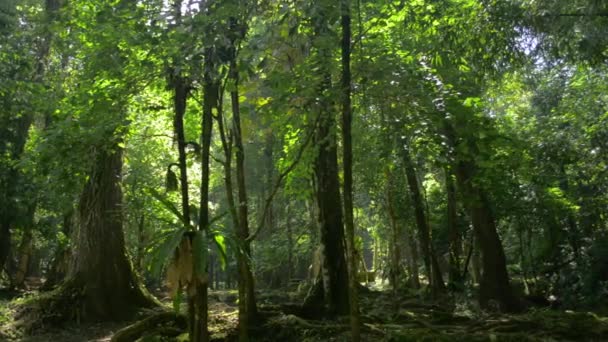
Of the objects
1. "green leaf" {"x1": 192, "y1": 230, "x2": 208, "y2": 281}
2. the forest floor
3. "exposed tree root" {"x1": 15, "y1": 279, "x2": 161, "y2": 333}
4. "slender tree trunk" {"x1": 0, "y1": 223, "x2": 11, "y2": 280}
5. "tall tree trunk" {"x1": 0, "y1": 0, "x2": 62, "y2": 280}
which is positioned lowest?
the forest floor

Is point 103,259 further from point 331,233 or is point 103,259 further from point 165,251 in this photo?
point 165,251

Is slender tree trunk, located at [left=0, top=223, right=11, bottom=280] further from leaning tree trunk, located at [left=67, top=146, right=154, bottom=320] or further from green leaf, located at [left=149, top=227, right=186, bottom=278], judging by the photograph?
green leaf, located at [left=149, top=227, right=186, bottom=278]

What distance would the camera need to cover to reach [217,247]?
6.26 meters

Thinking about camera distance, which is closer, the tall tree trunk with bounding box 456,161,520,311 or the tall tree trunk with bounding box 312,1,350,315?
the tall tree trunk with bounding box 312,1,350,315

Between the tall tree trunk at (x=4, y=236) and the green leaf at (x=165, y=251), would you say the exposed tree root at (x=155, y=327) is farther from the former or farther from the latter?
the tall tree trunk at (x=4, y=236)

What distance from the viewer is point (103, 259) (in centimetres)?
1223

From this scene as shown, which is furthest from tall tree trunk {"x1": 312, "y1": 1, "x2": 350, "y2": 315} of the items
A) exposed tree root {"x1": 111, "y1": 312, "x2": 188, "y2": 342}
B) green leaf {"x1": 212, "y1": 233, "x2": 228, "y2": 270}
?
green leaf {"x1": 212, "y1": 233, "x2": 228, "y2": 270}

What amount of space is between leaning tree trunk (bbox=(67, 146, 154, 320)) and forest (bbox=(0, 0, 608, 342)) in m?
0.05

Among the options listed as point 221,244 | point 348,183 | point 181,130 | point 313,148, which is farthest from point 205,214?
point 313,148

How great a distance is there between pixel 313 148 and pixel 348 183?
1.85 m

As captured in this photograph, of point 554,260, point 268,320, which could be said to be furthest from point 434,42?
point 554,260

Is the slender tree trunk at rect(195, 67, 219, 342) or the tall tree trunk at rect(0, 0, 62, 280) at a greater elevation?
the tall tree trunk at rect(0, 0, 62, 280)

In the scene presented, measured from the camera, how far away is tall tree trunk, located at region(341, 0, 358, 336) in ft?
18.8

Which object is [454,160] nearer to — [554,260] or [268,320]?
[268,320]
